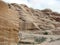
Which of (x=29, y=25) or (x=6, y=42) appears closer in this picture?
(x=6, y=42)

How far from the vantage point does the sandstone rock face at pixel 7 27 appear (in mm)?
7637

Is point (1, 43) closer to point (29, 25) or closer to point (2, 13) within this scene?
point (2, 13)

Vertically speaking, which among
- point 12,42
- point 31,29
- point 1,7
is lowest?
point 31,29

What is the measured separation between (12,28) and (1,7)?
843mm

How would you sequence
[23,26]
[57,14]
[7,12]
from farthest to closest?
[57,14]
[23,26]
[7,12]

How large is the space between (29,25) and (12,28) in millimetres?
55888

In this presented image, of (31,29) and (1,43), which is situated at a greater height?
(1,43)

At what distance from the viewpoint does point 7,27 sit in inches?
311

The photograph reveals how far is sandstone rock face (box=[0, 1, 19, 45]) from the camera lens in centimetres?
764

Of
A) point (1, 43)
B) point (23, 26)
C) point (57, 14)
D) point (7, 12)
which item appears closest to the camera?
point (1, 43)

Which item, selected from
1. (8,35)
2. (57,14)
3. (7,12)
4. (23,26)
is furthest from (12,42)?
(57,14)

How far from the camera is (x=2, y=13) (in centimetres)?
782

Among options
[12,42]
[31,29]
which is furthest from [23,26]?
[12,42]

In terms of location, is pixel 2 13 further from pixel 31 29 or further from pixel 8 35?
pixel 31 29
